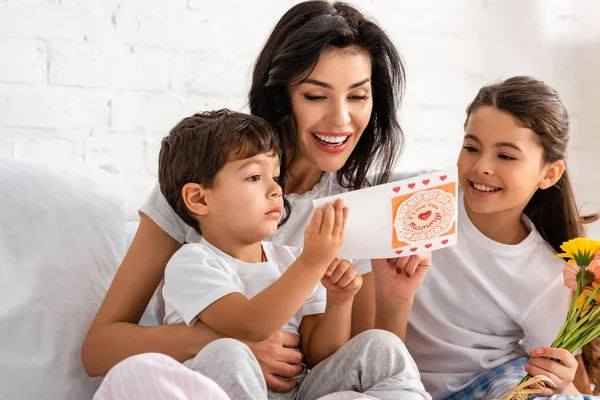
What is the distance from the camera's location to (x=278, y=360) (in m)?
1.37

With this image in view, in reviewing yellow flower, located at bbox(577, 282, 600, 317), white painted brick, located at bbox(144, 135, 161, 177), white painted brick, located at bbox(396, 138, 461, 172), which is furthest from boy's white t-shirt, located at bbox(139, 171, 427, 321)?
white painted brick, located at bbox(396, 138, 461, 172)

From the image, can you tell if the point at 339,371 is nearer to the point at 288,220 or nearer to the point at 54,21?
the point at 288,220

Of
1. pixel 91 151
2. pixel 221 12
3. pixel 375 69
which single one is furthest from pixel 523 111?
pixel 91 151

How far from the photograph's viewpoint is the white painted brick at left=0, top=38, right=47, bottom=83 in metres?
1.76

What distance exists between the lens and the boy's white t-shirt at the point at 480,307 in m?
1.73

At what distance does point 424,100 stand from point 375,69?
2.38 feet

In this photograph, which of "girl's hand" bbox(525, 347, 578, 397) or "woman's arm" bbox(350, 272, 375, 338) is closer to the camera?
"girl's hand" bbox(525, 347, 578, 397)

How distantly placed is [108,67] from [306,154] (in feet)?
1.88

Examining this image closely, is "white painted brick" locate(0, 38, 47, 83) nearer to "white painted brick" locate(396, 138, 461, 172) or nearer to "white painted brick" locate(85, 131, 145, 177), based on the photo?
"white painted brick" locate(85, 131, 145, 177)

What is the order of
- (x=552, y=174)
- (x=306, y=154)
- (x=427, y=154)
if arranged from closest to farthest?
(x=306, y=154), (x=552, y=174), (x=427, y=154)

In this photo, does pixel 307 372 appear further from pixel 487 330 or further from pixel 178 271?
pixel 487 330

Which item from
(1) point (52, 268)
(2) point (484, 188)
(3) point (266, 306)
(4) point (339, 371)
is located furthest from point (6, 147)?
(2) point (484, 188)

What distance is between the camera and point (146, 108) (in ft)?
6.37

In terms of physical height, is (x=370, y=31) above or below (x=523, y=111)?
above
